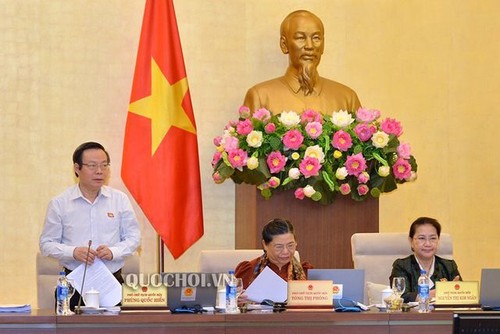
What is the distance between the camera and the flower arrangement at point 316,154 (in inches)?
255

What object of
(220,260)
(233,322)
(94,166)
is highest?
(94,166)

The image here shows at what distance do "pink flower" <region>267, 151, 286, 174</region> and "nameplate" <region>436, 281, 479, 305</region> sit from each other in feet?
5.98

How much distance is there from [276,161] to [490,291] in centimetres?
194

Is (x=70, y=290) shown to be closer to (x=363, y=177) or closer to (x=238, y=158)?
(x=238, y=158)

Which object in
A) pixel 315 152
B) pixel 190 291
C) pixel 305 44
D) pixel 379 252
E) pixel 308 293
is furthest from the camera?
pixel 305 44

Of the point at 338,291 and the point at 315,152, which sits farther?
the point at 315,152

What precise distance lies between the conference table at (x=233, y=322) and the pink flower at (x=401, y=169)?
2114 mm

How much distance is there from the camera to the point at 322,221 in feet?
22.5

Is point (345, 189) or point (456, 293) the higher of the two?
point (345, 189)

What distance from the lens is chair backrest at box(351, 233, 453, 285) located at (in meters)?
5.98

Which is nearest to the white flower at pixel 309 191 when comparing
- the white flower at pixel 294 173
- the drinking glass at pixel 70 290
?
the white flower at pixel 294 173

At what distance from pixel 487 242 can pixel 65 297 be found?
457cm

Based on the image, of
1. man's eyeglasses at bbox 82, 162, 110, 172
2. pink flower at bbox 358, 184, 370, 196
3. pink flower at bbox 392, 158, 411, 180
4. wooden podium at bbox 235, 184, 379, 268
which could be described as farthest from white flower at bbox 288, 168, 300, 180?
man's eyeglasses at bbox 82, 162, 110, 172

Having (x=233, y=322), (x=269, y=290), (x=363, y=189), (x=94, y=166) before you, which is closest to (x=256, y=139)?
(x=363, y=189)
